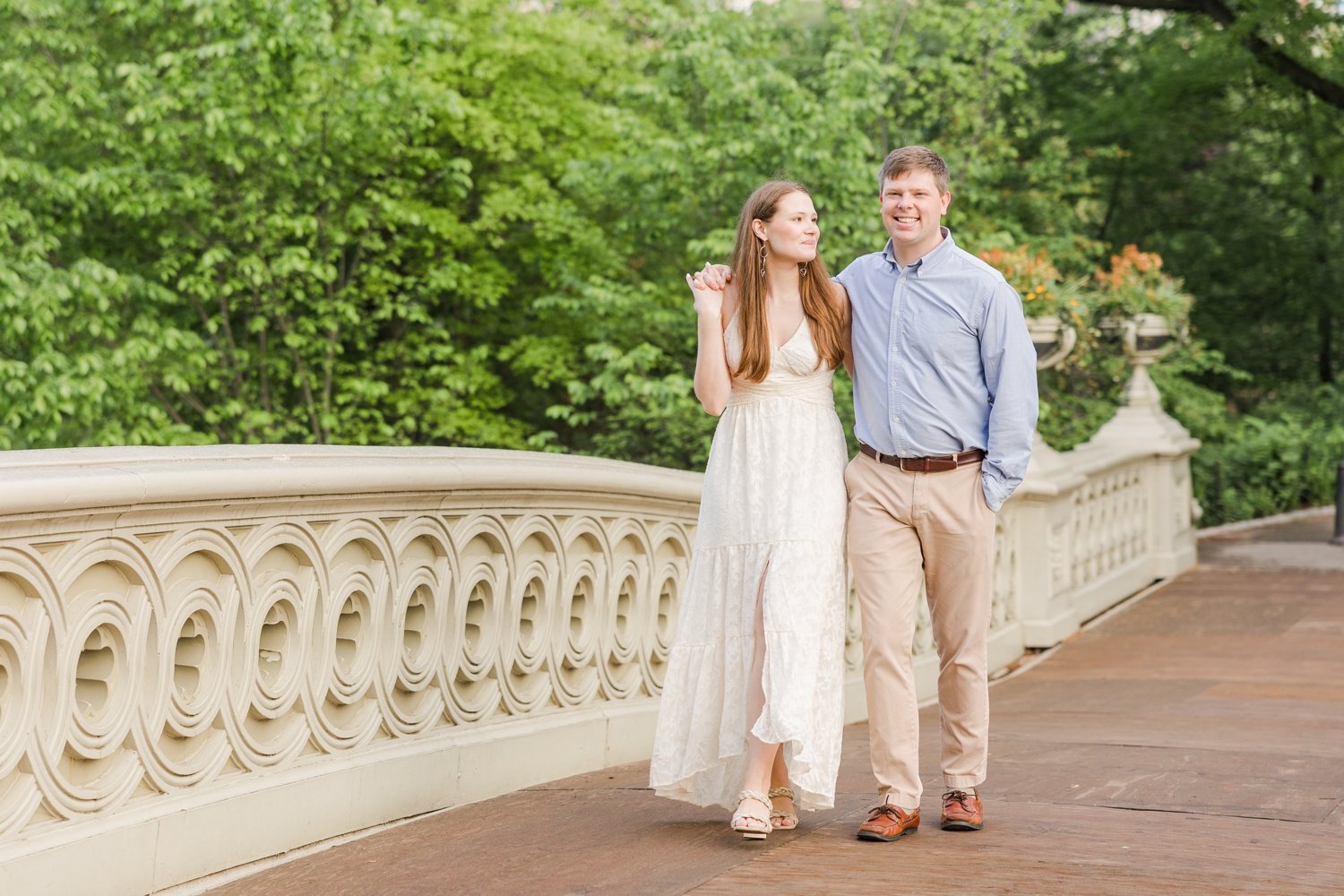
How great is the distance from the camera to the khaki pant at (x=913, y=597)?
4422 millimetres

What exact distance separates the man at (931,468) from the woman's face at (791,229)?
227 millimetres

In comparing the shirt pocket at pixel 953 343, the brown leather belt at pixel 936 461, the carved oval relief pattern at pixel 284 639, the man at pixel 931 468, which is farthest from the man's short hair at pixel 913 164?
the carved oval relief pattern at pixel 284 639

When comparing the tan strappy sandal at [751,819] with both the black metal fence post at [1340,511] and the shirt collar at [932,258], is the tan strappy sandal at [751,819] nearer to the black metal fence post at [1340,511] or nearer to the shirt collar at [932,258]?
the shirt collar at [932,258]

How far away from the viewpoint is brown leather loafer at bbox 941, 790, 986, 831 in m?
4.45

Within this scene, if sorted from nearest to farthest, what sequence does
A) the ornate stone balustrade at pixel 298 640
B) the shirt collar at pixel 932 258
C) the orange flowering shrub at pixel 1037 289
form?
the ornate stone balustrade at pixel 298 640, the shirt collar at pixel 932 258, the orange flowering shrub at pixel 1037 289

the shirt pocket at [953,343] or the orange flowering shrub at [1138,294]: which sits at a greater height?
the orange flowering shrub at [1138,294]

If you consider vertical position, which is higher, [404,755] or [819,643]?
[819,643]

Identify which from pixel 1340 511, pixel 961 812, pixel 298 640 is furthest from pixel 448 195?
pixel 961 812

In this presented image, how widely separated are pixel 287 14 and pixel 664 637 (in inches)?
391

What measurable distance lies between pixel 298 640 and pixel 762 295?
1.62 meters

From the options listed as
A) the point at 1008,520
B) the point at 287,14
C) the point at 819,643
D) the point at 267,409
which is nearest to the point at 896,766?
the point at 819,643

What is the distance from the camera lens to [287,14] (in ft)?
47.4

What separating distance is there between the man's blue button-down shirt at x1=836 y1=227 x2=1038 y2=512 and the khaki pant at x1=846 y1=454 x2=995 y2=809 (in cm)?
9

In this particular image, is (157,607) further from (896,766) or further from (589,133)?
(589,133)
